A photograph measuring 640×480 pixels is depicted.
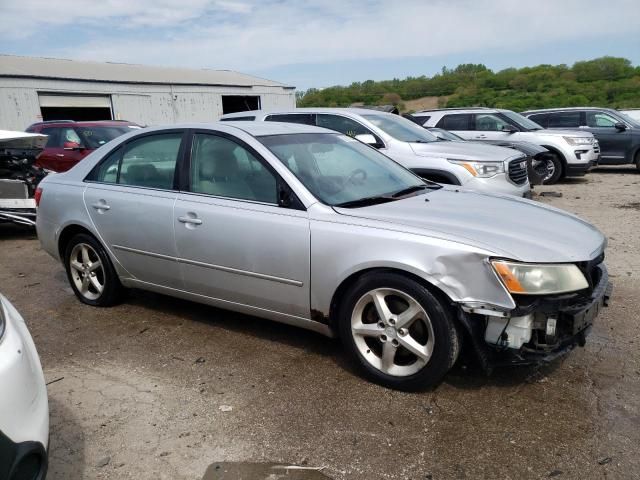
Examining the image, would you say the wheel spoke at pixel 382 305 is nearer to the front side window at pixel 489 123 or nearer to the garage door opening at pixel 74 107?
the front side window at pixel 489 123

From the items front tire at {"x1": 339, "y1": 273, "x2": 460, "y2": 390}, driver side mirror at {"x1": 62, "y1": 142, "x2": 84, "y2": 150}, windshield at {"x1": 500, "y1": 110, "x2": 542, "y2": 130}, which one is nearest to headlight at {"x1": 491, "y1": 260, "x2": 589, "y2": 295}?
front tire at {"x1": 339, "y1": 273, "x2": 460, "y2": 390}

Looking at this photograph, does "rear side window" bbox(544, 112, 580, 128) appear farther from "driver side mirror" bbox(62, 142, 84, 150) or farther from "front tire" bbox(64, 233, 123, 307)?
"front tire" bbox(64, 233, 123, 307)

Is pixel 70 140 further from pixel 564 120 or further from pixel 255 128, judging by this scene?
pixel 564 120

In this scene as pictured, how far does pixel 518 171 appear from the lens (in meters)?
7.43

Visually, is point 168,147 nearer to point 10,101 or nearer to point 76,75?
point 10,101

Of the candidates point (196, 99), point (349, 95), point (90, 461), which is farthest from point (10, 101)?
point (349, 95)

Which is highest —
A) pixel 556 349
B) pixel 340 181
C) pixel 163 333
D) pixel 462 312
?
pixel 340 181

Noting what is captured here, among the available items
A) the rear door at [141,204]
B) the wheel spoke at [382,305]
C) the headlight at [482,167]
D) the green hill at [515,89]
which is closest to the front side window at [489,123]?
the headlight at [482,167]

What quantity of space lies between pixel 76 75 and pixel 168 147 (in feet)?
76.0

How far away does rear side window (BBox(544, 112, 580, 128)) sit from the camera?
14438 mm

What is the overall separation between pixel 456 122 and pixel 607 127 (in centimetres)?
433

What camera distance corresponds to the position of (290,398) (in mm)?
3176

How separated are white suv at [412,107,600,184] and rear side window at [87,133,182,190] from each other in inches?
367

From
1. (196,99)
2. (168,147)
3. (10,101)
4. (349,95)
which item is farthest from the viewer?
(349,95)
